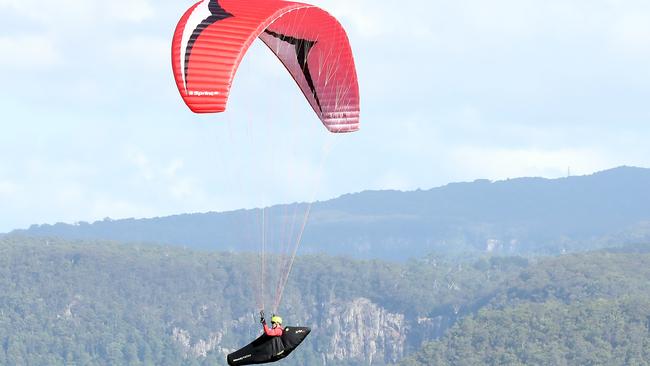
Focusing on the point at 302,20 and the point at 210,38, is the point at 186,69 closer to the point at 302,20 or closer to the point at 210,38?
the point at 210,38

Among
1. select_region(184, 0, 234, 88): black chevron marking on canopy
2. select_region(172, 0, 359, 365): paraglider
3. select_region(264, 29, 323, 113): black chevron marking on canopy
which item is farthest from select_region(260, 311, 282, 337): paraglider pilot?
select_region(264, 29, 323, 113): black chevron marking on canopy

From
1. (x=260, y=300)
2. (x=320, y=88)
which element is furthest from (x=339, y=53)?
(x=260, y=300)

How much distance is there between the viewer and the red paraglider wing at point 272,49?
46.2 meters

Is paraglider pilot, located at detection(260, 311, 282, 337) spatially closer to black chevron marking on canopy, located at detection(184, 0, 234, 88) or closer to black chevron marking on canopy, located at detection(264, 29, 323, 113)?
black chevron marking on canopy, located at detection(184, 0, 234, 88)

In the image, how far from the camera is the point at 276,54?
55.4 metres

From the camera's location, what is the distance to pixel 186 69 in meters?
46.3

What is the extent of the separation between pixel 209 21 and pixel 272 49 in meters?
7.32

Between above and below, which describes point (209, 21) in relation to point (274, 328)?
above

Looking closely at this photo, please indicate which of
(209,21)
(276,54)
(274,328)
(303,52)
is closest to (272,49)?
(276,54)

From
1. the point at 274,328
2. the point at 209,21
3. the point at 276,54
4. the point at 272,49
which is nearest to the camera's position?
the point at 274,328

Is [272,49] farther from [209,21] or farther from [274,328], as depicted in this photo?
[274,328]

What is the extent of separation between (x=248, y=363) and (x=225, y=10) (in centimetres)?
977

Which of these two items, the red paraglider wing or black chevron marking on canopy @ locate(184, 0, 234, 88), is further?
black chevron marking on canopy @ locate(184, 0, 234, 88)

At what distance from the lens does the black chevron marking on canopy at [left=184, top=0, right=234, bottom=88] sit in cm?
4678
